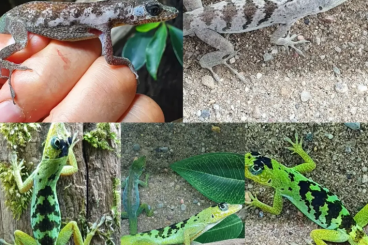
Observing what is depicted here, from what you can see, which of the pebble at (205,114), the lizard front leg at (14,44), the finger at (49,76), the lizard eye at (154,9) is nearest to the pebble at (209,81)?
the pebble at (205,114)

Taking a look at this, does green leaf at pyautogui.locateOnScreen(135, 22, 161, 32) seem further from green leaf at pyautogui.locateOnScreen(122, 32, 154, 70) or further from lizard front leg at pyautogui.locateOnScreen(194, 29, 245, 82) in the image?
lizard front leg at pyautogui.locateOnScreen(194, 29, 245, 82)

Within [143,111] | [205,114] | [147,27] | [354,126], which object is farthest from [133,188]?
[354,126]

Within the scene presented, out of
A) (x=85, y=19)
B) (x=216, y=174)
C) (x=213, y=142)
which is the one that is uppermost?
(x=85, y=19)

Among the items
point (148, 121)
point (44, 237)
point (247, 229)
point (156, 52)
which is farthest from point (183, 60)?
point (44, 237)

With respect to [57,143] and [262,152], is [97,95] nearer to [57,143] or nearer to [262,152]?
[57,143]

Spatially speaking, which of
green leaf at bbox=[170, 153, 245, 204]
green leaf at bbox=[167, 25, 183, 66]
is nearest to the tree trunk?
green leaf at bbox=[170, 153, 245, 204]

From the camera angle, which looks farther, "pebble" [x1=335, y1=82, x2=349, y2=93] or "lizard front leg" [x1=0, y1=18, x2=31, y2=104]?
"pebble" [x1=335, y1=82, x2=349, y2=93]
